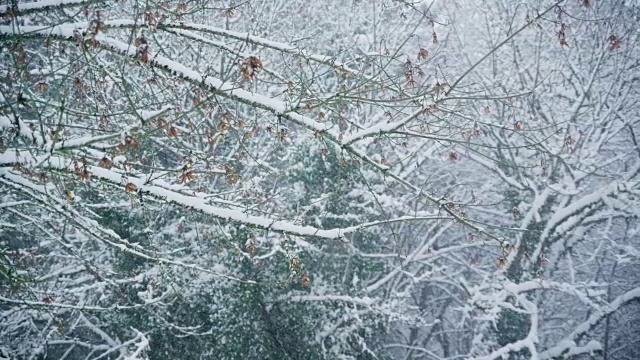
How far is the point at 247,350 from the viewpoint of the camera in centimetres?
774

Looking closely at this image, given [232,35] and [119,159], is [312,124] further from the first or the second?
[119,159]

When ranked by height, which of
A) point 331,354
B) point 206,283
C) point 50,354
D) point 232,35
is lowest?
point 50,354

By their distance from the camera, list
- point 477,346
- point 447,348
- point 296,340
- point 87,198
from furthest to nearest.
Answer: point 447,348 → point 477,346 → point 296,340 → point 87,198

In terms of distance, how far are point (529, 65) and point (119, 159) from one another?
→ 957 cm

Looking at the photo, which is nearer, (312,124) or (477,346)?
(312,124)

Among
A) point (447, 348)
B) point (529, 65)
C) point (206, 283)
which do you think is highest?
point (529, 65)

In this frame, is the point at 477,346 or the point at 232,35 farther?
the point at 477,346

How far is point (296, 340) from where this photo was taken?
26.8 ft

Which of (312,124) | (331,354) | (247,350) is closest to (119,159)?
(312,124)

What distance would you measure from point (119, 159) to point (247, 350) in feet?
16.9

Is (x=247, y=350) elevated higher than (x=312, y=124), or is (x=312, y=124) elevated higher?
(x=312, y=124)

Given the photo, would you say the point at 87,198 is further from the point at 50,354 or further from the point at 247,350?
the point at 50,354

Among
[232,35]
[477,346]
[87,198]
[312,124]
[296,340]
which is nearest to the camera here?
[312,124]

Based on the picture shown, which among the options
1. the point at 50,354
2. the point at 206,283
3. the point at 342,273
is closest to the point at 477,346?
the point at 342,273
